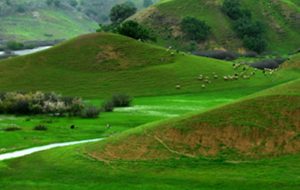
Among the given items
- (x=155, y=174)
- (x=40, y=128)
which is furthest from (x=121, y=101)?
(x=155, y=174)

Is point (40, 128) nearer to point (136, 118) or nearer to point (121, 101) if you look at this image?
point (136, 118)

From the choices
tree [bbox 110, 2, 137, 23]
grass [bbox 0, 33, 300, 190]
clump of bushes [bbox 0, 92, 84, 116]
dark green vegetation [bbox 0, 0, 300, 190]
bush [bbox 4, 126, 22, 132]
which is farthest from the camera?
tree [bbox 110, 2, 137, 23]

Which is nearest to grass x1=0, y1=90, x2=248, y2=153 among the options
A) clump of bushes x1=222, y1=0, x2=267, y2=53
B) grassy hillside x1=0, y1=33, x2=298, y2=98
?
grassy hillside x1=0, y1=33, x2=298, y2=98

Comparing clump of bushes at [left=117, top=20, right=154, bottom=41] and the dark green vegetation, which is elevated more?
clump of bushes at [left=117, top=20, right=154, bottom=41]

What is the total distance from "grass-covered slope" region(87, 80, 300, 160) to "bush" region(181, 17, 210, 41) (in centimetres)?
12177

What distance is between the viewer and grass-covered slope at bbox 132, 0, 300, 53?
527 feet

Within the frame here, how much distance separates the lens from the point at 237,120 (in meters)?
35.8

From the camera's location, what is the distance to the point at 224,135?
35094 millimetres

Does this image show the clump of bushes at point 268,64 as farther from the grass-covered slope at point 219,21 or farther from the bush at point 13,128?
the bush at point 13,128

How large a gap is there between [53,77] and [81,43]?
13350 millimetres

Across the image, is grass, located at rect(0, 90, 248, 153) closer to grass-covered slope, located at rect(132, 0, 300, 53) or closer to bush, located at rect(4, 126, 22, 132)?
bush, located at rect(4, 126, 22, 132)

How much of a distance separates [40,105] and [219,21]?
366 ft

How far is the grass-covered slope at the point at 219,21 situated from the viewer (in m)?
161

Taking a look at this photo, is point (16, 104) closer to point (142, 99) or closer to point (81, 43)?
point (142, 99)
